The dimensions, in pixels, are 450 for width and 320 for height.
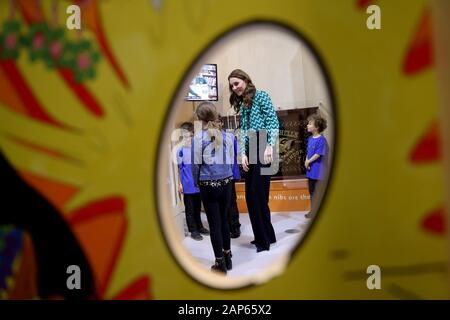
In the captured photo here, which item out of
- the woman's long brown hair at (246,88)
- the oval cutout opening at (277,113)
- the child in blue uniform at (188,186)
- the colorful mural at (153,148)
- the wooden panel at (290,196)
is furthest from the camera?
the wooden panel at (290,196)

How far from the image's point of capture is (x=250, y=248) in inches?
86.7

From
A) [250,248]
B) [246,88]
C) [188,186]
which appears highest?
[246,88]

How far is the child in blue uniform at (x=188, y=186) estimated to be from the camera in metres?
2.66

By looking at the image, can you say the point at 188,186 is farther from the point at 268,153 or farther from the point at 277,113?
the point at 277,113

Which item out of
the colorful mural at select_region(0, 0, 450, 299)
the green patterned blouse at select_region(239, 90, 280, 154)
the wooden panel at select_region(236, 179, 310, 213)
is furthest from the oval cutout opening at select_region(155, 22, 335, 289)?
the colorful mural at select_region(0, 0, 450, 299)

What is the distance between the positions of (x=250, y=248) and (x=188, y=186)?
796 millimetres

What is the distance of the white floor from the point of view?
181 centimetres

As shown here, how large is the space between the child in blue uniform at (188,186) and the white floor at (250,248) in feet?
0.43

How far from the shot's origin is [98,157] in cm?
125

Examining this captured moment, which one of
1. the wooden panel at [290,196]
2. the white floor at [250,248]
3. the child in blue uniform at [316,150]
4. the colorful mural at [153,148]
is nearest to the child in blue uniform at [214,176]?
the white floor at [250,248]

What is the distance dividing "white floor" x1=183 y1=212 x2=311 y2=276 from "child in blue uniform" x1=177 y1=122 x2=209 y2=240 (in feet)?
0.43

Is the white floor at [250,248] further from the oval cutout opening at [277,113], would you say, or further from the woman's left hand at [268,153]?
the woman's left hand at [268,153]

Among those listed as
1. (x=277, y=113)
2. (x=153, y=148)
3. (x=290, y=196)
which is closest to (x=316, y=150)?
(x=290, y=196)
